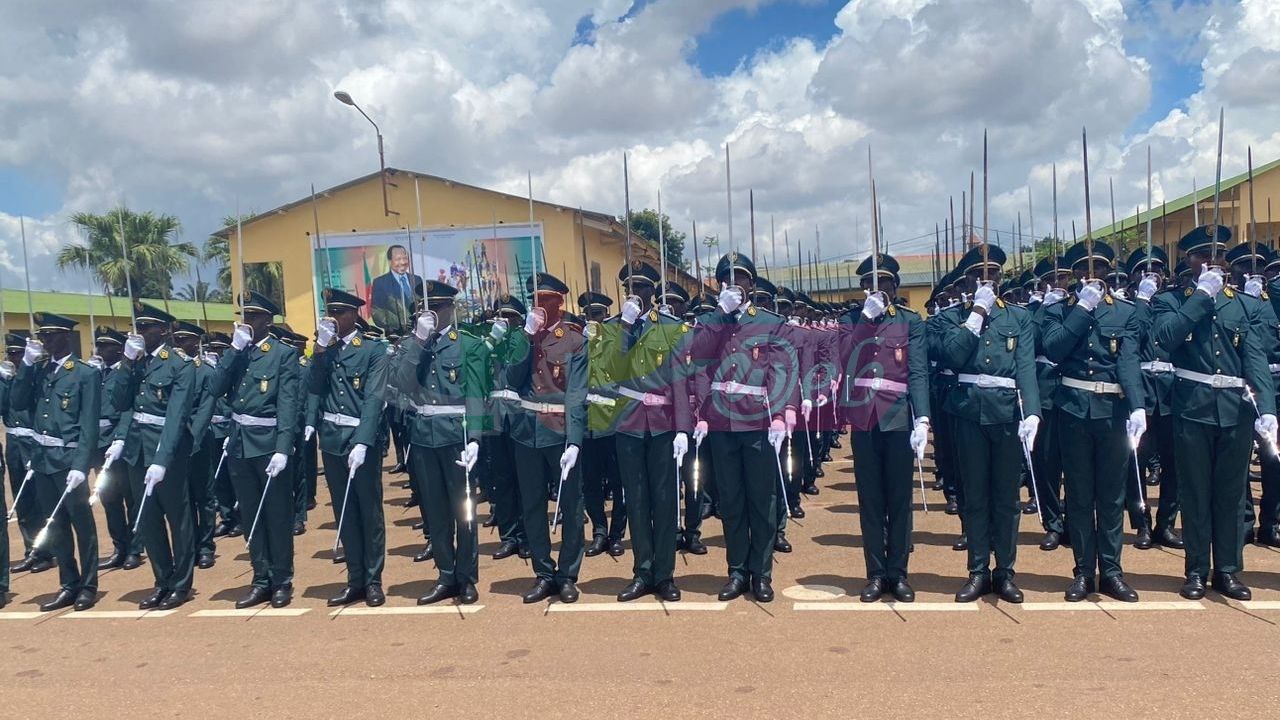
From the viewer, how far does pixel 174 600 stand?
6.74 meters

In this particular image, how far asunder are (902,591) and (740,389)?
162cm

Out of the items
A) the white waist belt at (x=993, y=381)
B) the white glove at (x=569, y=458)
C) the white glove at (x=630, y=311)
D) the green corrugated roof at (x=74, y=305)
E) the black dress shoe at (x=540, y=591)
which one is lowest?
the black dress shoe at (x=540, y=591)

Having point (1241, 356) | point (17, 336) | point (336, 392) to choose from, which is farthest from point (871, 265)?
point (17, 336)

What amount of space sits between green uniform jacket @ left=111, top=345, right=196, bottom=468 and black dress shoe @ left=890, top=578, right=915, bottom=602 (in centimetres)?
509

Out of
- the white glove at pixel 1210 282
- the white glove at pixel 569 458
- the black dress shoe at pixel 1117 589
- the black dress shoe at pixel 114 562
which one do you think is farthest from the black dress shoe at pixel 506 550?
the white glove at pixel 1210 282

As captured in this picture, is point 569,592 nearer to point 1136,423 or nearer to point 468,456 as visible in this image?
point 468,456

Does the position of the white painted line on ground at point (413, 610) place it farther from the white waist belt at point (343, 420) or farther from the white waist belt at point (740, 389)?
the white waist belt at point (740, 389)

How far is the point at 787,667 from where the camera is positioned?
15.5ft

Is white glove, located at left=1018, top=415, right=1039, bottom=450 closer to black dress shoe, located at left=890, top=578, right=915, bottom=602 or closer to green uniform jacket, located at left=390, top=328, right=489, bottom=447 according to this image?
black dress shoe, located at left=890, top=578, right=915, bottom=602

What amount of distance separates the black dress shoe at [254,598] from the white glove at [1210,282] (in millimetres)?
6519

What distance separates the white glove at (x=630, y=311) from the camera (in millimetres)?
6449

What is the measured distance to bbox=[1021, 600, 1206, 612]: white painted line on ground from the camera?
548 cm

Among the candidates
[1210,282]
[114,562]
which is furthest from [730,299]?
[114,562]

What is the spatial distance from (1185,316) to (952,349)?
55.0 inches
